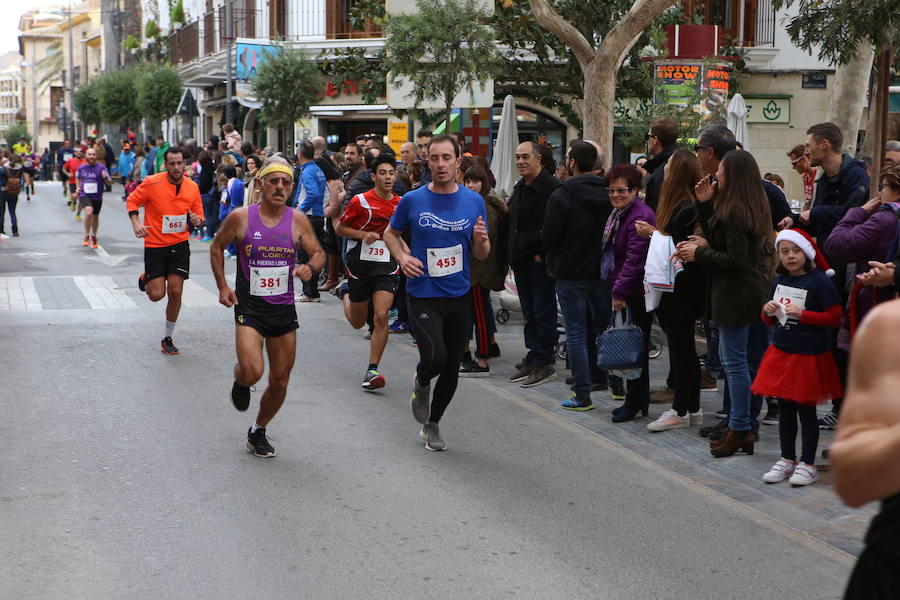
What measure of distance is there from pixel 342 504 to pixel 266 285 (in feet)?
5.39

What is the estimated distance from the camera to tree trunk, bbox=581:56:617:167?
14406mm

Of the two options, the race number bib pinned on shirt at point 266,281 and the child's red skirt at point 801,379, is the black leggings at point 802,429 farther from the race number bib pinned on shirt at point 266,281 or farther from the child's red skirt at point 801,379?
the race number bib pinned on shirt at point 266,281

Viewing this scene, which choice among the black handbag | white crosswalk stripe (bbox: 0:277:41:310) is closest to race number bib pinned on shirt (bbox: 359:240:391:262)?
the black handbag

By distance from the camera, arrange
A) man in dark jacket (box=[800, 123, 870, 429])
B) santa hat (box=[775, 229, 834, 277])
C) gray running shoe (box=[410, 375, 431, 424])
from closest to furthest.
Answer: santa hat (box=[775, 229, 834, 277])
gray running shoe (box=[410, 375, 431, 424])
man in dark jacket (box=[800, 123, 870, 429])

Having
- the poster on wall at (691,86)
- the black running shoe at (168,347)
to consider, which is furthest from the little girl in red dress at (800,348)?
the poster on wall at (691,86)

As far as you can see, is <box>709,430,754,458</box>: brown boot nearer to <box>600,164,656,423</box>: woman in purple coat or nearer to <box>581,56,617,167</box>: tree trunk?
<box>600,164,656,423</box>: woman in purple coat

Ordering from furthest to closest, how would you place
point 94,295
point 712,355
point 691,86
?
point 691,86 < point 94,295 < point 712,355

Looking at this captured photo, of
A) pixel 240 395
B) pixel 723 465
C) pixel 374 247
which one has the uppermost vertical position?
pixel 374 247

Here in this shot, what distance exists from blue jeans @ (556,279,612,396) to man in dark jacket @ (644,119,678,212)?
2.63 ft

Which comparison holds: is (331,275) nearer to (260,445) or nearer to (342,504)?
(260,445)

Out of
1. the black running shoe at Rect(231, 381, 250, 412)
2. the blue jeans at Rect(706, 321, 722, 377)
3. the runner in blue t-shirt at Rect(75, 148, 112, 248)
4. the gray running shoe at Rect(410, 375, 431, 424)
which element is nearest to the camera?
the black running shoe at Rect(231, 381, 250, 412)

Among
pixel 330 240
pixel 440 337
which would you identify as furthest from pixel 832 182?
pixel 330 240

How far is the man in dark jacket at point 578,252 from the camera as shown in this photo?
8.85 m

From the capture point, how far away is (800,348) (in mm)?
6809
